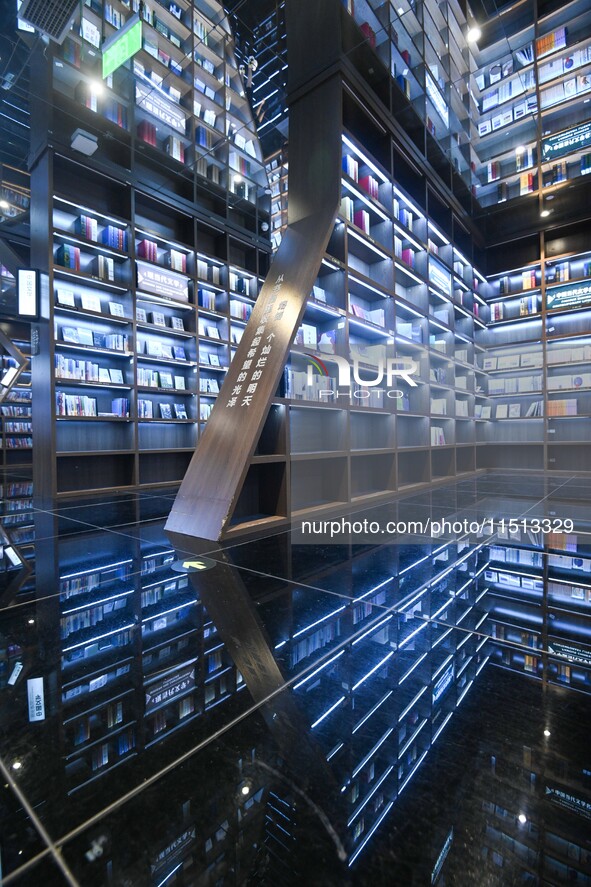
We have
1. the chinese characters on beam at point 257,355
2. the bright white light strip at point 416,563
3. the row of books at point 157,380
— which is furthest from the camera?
the row of books at point 157,380

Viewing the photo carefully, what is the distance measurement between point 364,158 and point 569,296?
4.13 metres

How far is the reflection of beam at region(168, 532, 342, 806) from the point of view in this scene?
601 mm

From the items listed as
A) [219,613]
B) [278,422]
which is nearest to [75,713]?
[219,613]

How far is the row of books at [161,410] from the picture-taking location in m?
4.43

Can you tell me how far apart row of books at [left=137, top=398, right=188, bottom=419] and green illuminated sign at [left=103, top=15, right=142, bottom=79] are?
2.87 meters

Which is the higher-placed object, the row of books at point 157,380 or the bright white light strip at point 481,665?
the row of books at point 157,380

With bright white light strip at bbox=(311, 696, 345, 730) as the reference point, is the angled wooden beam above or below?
above

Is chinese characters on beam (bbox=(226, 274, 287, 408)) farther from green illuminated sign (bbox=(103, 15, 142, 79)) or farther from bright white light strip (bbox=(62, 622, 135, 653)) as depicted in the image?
green illuminated sign (bbox=(103, 15, 142, 79))

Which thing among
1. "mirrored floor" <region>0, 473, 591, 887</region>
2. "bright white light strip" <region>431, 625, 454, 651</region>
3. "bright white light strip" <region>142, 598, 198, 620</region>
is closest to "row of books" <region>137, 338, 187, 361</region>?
"mirrored floor" <region>0, 473, 591, 887</region>

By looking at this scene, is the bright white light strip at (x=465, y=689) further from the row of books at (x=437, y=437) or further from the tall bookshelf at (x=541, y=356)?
the tall bookshelf at (x=541, y=356)

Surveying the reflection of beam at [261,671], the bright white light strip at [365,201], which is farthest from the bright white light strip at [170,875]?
the bright white light strip at [365,201]

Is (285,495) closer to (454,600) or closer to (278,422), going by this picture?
(278,422)

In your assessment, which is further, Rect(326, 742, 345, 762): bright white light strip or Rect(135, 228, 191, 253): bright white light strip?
Rect(135, 228, 191, 253): bright white light strip

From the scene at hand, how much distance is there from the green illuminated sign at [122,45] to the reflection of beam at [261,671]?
4018 mm
